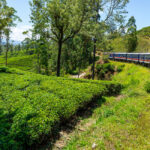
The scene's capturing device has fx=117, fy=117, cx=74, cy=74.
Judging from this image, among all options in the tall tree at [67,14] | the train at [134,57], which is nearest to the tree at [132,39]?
the train at [134,57]

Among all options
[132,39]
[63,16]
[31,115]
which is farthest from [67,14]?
[132,39]

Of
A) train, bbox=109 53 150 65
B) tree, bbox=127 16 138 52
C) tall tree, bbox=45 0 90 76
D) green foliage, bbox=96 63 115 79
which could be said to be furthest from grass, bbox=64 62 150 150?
tree, bbox=127 16 138 52

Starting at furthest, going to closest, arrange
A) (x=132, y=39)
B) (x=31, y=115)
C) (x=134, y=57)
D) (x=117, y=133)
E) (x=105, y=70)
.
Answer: (x=132, y=39) → (x=105, y=70) → (x=134, y=57) → (x=117, y=133) → (x=31, y=115)

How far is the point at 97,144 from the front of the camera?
395cm

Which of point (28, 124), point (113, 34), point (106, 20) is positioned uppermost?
point (106, 20)

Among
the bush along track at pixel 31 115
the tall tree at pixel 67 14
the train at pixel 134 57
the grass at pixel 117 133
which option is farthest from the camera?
the train at pixel 134 57

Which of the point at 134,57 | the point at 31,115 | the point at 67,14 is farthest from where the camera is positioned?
the point at 134,57

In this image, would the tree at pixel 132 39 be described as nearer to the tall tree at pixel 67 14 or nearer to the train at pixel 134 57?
the train at pixel 134 57

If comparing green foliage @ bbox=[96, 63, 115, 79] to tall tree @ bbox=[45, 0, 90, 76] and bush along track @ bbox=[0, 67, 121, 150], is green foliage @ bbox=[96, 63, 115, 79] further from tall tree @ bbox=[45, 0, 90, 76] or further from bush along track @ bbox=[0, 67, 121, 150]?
bush along track @ bbox=[0, 67, 121, 150]

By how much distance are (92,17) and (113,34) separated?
3.24 metres

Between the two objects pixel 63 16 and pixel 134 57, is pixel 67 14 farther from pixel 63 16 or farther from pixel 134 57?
pixel 134 57

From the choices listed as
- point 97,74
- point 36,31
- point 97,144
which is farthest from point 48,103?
point 97,74

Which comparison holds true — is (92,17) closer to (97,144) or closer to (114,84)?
(114,84)

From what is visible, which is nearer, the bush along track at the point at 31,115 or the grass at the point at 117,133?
the bush along track at the point at 31,115
